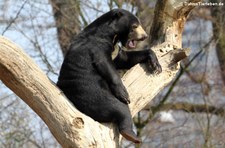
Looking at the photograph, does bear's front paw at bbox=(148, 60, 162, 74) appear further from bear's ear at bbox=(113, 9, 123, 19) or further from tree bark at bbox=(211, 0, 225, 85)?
tree bark at bbox=(211, 0, 225, 85)

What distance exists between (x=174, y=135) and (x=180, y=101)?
4.34 ft

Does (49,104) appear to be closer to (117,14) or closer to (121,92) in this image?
(121,92)

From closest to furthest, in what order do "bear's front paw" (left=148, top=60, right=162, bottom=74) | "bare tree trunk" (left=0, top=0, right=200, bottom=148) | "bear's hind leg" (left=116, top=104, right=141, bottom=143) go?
"bare tree trunk" (left=0, top=0, right=200, bottom=148)
"bear's hind leg" (left=116, top=104, right=141, bottom=143)
"bear's front paw" (left=148, top=60, right=162, bottom=74)

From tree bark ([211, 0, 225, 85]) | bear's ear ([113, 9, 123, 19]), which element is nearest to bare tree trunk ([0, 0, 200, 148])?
bear's ear ([113, 9, 123, 19])

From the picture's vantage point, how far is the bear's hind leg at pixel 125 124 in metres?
5.52

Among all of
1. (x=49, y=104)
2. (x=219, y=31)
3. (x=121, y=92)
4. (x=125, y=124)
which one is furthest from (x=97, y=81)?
(x=219, y=31)

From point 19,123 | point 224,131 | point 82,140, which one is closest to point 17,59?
point 82,140

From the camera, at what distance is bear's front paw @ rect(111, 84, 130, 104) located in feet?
18.7

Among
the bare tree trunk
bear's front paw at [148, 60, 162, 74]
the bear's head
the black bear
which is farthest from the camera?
the bear's head

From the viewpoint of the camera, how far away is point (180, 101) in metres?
13.2

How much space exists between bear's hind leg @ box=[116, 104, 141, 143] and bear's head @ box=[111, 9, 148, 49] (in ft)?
2.88

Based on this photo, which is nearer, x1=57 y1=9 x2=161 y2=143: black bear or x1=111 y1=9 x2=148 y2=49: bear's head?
x1=57 y1=9 x2=161 y2=143: black bear

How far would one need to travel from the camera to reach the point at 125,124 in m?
5.57

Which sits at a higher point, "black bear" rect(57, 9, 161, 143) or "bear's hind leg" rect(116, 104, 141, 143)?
"black bear" rect(57, 9, 161, 143)
